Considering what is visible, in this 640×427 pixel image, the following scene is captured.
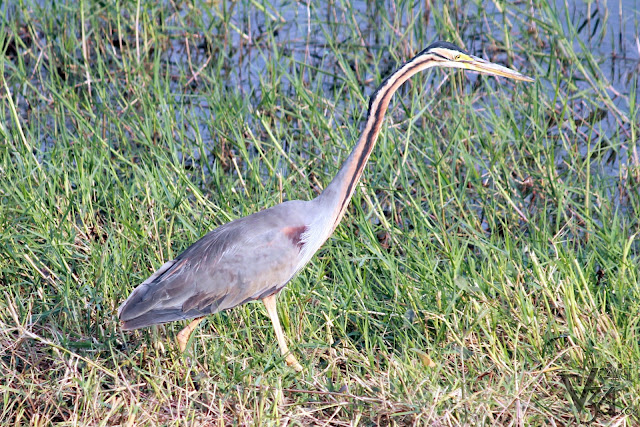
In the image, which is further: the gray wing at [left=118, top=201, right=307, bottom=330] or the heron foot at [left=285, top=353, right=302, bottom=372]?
the gray wing at [left=118, top=201, right=307, bottom=330]

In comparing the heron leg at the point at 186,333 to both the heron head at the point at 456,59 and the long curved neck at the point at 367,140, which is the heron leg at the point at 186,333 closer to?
the long curved neck at the point at 367,140

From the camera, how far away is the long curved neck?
348 cm

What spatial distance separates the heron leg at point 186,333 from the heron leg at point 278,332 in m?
0.28

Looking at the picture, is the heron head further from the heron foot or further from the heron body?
the heron foot

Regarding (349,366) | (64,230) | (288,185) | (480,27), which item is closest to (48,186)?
(64,230)

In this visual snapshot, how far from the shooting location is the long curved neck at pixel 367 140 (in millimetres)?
3480

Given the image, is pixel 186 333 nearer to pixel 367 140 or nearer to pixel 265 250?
pixel 265 250

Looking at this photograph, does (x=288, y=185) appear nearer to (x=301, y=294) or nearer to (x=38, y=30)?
(x=301, y=294)

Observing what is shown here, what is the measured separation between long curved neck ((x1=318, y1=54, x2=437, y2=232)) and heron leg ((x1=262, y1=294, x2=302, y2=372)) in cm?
42

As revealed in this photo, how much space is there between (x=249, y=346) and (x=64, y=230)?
1180 millimetres
